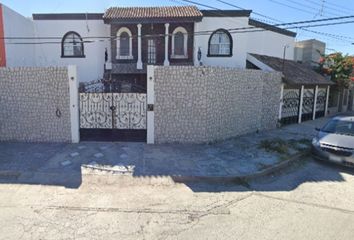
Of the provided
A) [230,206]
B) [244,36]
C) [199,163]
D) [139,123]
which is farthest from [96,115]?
[244,36]

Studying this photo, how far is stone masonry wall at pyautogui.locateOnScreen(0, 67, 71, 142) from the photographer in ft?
27.8

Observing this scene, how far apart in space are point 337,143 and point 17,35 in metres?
15.3

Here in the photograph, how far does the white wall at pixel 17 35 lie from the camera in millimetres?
12695

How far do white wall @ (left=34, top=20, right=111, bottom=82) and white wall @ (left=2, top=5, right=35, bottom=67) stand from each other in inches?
21.2

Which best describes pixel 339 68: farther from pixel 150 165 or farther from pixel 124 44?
pixel 150 165

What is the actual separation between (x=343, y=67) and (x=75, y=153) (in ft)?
65.8

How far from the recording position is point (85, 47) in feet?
50.9

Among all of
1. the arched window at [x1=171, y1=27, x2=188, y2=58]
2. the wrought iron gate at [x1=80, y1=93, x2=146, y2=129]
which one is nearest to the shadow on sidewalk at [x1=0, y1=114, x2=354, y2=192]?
the wrought iron gate at [x1=80, y1=93, x2=146, y2=129]

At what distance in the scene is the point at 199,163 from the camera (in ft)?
23.6

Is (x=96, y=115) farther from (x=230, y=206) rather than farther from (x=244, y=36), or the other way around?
(x=244, y=36)

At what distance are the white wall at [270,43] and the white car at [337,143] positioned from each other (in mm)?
10262

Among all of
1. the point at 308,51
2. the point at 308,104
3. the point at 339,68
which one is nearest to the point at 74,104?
the point at 308,104

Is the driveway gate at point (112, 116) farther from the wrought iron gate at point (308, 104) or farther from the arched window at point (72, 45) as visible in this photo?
the wrought iron gate at point (308, 104)

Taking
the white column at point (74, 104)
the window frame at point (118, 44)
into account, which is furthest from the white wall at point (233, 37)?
the white column at point (74, 104)
